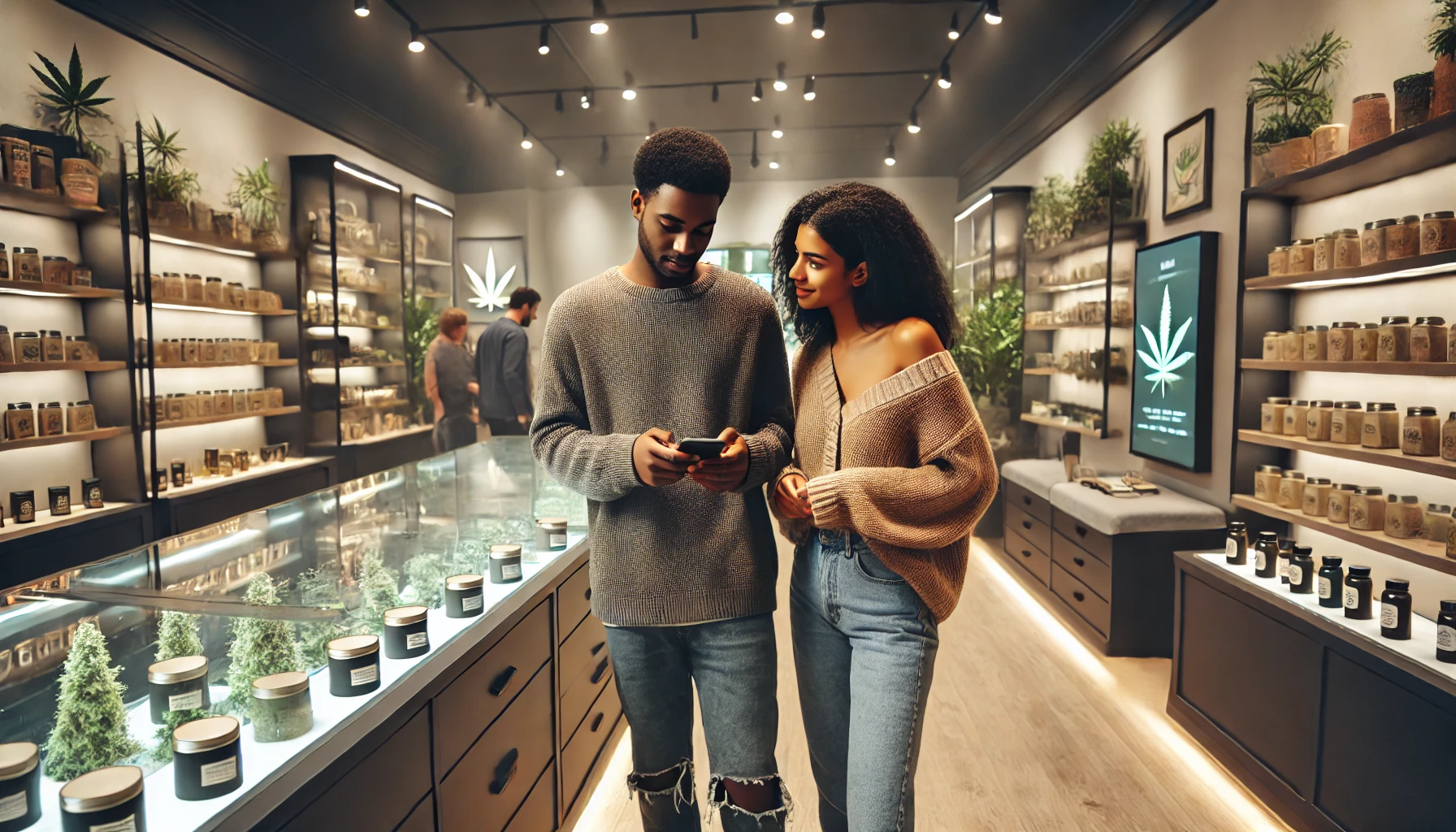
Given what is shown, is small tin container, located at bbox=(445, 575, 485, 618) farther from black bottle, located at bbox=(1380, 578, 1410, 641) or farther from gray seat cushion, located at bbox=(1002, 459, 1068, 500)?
gray seat cushion, located at bbox=(1002, 459, 1068, 500)

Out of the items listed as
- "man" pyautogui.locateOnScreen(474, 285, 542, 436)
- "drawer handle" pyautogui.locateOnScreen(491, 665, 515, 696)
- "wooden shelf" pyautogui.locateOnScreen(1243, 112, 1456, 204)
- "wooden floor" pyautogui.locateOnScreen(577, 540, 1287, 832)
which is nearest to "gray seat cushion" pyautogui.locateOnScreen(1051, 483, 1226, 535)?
"wooden floor" pyautogui.locateOnScreen(577, 540, 1287, 832)

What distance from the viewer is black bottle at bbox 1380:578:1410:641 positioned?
6.81 feet

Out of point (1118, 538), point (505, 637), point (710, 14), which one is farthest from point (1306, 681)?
point (710, 14)

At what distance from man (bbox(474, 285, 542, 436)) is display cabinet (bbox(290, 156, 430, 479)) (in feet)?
Result: 3.30

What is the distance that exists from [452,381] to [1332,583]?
5.72 m

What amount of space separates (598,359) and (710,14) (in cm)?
412

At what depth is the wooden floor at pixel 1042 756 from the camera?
2.41 metres

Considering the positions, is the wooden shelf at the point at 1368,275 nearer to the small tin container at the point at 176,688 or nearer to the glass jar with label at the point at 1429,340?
the glass jar with label at the point at 1429,340

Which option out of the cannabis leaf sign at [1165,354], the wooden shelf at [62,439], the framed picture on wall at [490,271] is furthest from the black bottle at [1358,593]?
the framed picture on wall at [490,271]

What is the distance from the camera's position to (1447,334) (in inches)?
89.0

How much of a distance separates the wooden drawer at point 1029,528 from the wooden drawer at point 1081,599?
0.62 ft

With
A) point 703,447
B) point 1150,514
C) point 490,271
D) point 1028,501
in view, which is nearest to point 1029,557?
point 1028,501

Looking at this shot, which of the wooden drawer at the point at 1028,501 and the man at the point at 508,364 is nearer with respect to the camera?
the wooden drawer at the point at 1028,501

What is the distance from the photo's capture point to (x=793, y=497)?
1.45m
